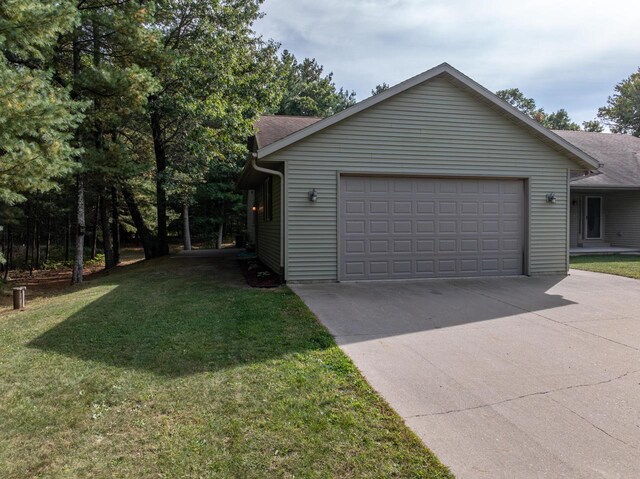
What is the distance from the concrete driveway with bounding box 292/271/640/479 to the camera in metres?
2.49

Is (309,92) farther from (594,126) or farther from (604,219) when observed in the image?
(594,126)

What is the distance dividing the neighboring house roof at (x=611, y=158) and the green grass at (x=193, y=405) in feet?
43.0

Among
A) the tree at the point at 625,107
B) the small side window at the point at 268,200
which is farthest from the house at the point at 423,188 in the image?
the tree at the point at 625,107

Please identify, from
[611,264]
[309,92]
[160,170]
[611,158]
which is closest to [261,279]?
[160,170]

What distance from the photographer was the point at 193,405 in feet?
10.1

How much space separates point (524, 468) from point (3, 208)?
15057 millimetres

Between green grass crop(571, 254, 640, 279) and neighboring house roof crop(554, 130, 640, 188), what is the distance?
2679 millimetres

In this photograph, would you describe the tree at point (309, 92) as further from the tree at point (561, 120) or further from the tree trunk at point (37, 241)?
the tree at point (561, 120)

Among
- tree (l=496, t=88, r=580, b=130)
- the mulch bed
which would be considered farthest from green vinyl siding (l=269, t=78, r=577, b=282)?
tree (l=496, t=88, r=580, b=130)

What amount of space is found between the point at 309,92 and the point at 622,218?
69.6ft

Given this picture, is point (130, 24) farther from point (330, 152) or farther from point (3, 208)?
point (3, 208)

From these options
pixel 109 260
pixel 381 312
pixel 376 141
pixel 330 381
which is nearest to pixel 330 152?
pixel 376 141

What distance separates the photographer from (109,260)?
643 inches

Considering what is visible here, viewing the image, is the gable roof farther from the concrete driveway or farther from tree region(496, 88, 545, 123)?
tree region(496, 88, 545, 123)
